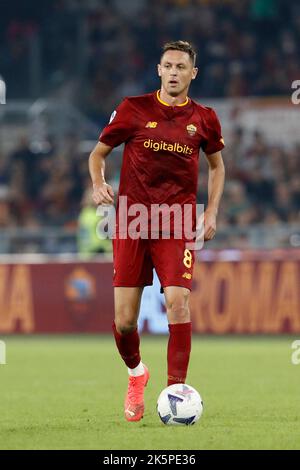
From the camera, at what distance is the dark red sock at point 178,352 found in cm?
774

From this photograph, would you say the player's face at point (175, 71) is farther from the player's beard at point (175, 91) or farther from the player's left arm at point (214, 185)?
the player's left arm at point (214, 185)

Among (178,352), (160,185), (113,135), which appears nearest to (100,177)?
(113,135)

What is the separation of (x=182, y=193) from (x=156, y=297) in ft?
28.5

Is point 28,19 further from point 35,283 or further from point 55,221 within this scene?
point 35,283

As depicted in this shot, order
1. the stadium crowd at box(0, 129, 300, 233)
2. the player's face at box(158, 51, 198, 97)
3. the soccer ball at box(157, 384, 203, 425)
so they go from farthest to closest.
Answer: the stadium crowd at box(0, 129, 300, 233)
the player's face at box(158, 51, 198, 97)
the soccer ball at box(157, 384, 203, 425)

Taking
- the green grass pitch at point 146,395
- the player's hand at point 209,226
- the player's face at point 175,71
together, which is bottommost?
the green grass pitch at point 146,395

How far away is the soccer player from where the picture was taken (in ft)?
25.5

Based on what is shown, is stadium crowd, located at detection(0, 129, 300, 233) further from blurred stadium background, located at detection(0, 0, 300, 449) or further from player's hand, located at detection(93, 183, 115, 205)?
player's hand, located at detection(93, 183, 115, 205)

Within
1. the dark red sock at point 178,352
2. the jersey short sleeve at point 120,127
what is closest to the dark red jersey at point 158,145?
the jersey short sleeve at point 120,127

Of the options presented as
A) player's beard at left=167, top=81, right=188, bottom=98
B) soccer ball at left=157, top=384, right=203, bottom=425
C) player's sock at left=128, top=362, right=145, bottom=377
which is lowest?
soccer ball at left=157, top=384, right=203, bottom=425

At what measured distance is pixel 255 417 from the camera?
8094 mm

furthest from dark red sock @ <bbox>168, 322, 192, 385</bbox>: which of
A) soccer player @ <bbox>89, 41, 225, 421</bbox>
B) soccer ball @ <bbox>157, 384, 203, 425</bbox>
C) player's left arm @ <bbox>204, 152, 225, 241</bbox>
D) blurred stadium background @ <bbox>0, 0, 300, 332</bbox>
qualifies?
blurred stadium background @ <bbox>0, 0, 300, 332</bbox>

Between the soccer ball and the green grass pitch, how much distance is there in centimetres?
9

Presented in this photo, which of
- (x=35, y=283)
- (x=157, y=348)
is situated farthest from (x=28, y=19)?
(x=157, y=348)
